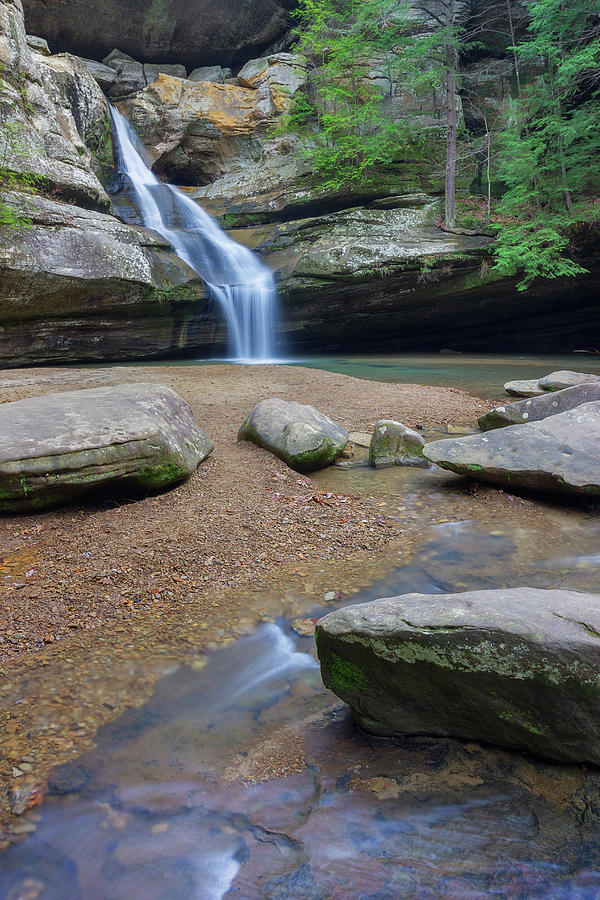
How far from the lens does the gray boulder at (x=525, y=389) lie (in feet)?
26.9

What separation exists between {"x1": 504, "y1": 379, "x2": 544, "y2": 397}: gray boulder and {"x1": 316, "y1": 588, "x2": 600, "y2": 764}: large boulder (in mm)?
6868

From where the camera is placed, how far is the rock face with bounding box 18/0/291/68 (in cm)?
2015

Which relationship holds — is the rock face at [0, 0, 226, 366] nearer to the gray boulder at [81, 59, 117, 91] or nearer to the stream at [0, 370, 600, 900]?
the gray boulder at [81, 59, 117, 91]

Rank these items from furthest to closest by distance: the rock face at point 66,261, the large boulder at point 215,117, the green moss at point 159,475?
1. the large boulder at point 215,117
2. the rock face at point 66,261
3. the green moss at point 159,475

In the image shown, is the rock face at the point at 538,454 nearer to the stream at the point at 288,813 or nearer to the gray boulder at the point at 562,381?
the stream at the point at 288,813

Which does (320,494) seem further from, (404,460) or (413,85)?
(413,85)

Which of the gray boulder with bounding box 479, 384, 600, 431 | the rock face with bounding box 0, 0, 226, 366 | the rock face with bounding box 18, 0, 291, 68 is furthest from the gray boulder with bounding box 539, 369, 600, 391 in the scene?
the rock face with bounding box 18, 0, 291, 68

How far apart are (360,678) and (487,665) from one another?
0.49m

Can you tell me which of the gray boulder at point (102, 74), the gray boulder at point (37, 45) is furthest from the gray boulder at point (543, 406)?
the gray boulder at point (102, 74)

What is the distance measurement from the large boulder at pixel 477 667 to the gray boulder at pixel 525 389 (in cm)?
687

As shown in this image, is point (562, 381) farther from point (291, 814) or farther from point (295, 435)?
point (291, 814)

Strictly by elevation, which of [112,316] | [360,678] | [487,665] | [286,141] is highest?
[286,141]

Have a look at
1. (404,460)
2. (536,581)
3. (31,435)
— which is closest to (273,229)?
(404,460)

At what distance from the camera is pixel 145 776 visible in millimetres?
1816
